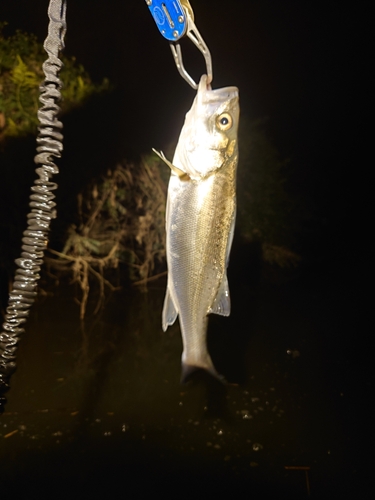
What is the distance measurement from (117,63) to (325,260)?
5.40 meters

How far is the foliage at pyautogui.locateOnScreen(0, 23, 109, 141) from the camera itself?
430 centimetres

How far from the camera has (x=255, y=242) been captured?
6.57 metres

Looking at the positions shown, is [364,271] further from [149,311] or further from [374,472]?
[374,472]

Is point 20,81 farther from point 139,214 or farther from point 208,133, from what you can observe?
point 208,133

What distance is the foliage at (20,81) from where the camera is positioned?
4297 millimetres

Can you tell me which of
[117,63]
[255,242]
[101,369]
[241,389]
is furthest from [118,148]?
[241,389]

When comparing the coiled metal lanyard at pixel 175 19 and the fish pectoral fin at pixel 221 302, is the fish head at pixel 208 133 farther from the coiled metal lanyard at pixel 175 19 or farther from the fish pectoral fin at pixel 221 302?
the fish pectoral fin at pixel 221 302

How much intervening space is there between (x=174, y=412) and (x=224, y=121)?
264cm

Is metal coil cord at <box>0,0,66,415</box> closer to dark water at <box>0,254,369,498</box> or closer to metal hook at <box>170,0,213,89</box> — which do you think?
metal hook at <box>170,0,213,89</box>

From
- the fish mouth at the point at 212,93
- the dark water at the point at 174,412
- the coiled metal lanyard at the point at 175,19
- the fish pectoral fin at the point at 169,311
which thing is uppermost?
the coiled metal lanyard at the point at 175,19

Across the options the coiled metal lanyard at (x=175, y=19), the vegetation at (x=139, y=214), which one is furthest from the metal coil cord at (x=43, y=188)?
the vegetation at (x=139, y=214)

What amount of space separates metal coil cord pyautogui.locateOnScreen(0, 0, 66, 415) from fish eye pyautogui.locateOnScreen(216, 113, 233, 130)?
604mm

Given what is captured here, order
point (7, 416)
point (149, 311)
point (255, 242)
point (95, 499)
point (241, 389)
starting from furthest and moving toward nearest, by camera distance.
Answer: point (255, 242) < point (149, 311) < point (241, 389) < point (7, 416) < point (95, 499)

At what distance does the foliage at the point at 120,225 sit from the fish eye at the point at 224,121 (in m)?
4.12
